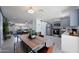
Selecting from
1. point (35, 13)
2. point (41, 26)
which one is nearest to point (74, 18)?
point (41, 26)

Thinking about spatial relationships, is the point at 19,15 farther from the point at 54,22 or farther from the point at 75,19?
the point at 75,19

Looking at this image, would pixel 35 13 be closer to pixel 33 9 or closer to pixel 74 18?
pixel 33 9

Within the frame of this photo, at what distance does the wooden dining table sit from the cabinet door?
39cm

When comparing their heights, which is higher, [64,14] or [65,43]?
[64,14]

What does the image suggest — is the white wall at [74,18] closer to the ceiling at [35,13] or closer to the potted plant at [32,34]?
the ceiling at [35,13]

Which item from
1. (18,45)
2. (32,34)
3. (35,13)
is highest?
(35,13)

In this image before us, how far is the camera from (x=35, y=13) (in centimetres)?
215

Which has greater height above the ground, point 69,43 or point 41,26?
point 41,26

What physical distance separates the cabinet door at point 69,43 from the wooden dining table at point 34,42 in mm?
393

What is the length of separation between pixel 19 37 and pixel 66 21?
968mm

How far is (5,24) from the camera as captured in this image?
83.1 inches

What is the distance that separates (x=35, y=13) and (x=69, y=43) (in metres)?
0.89

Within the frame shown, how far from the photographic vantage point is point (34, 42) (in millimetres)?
2133
